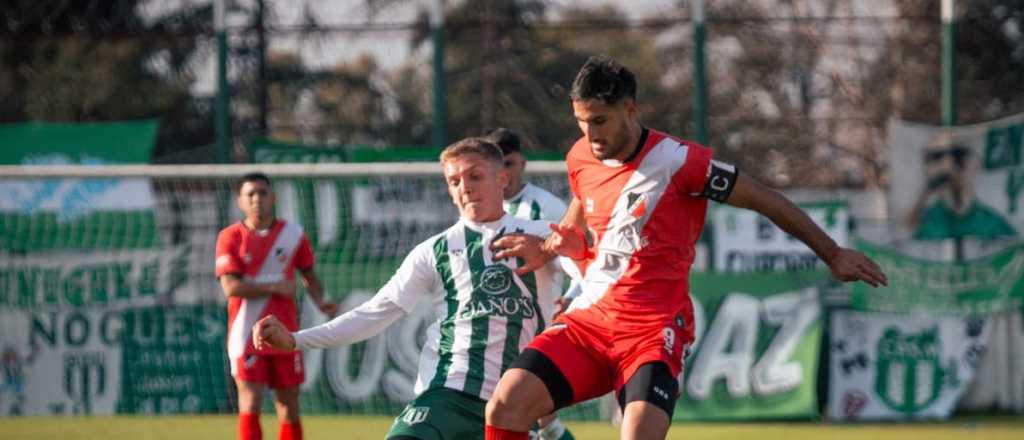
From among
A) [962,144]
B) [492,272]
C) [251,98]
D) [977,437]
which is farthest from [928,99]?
[492,272]

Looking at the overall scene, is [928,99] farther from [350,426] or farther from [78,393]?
[78,393]

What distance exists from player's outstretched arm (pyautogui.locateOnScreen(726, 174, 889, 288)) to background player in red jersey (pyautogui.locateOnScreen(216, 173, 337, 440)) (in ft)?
13.9

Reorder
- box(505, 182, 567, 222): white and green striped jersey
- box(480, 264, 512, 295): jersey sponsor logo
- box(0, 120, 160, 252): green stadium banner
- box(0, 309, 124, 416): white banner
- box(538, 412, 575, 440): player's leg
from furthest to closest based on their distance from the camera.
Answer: box(0, 120, 160, 252): green stadium banner
box(0, 309, 124, 416): white banner
box(505, 182, 567, 222): white and green striped jersey
box(538, 412, 575, 440): player's leg
box(480, 264, 512, 295): jersey sponsor logo

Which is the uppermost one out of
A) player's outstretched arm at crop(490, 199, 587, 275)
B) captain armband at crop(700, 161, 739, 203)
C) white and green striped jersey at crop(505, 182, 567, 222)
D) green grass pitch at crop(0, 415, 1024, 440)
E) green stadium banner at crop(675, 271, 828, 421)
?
captain armband at crop(700, 161, 739, 203)

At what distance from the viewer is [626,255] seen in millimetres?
5430

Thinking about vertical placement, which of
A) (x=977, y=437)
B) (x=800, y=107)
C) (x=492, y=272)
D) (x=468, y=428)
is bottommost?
(x=977, y=437)

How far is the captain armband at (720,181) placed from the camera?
529 cm

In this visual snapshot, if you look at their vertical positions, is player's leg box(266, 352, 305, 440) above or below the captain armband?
below

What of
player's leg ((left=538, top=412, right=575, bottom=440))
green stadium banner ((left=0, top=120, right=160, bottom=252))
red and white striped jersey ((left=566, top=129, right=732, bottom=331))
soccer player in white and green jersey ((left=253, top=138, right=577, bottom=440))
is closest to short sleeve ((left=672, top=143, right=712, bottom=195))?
red and white striped jersey ((left=566, top=129, right=732, bottom=331))

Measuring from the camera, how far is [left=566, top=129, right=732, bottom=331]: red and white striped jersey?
5367 mm

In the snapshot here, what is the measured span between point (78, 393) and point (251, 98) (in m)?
2.98

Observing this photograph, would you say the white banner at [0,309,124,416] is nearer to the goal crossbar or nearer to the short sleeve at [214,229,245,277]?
the goal crossbar

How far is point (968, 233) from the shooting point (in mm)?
12539

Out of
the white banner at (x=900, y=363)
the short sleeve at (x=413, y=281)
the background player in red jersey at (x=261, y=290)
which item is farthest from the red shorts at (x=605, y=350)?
the white banner at (x=900, y=363)
